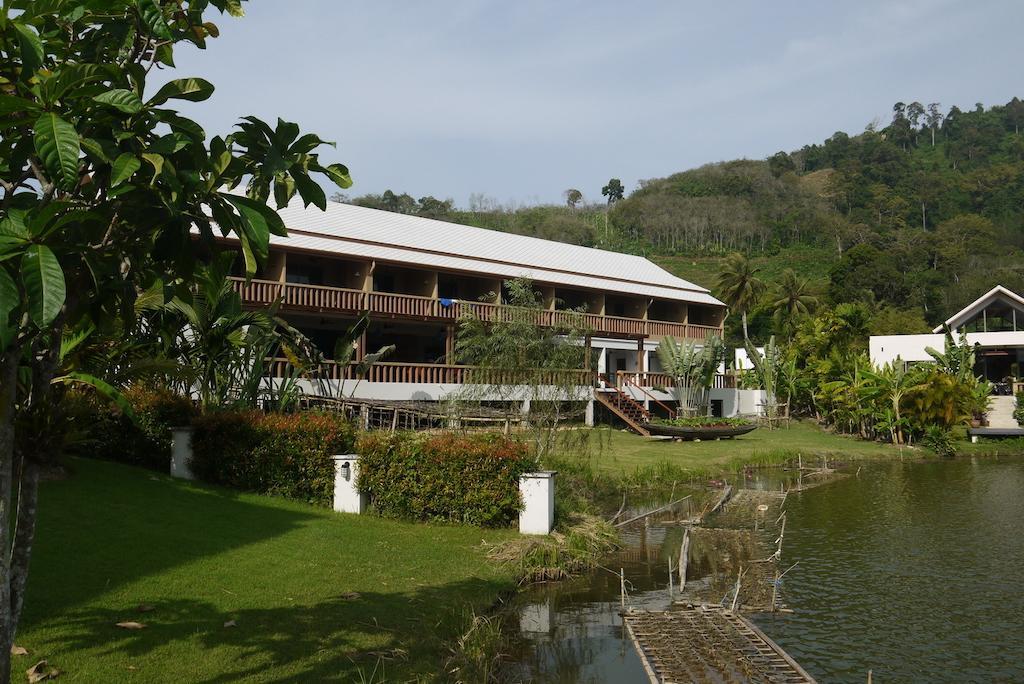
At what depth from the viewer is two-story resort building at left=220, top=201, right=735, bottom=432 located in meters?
27.9

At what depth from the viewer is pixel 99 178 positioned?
4219mm

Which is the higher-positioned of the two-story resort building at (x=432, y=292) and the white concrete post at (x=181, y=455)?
the two-story resort building at (x=432, y=292)

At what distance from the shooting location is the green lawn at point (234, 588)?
7254 mm

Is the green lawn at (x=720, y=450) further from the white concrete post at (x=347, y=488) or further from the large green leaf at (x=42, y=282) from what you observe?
the large green leaf at (x=42, y=282)

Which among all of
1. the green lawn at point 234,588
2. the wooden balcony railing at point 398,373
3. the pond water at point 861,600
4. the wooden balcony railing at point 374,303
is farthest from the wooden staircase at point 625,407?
the green lawn at point 234,588

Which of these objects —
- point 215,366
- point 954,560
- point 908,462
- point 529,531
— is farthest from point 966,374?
point 215,366

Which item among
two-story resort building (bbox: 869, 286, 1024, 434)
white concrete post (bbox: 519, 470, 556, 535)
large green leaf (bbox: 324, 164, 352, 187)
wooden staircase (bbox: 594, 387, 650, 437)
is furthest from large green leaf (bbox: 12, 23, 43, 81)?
two-story resort building (bbox: 869, 286, 1024, 434)

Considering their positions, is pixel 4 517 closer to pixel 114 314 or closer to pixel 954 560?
pixel 114 314

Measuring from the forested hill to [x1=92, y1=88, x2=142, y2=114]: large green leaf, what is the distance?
207ft

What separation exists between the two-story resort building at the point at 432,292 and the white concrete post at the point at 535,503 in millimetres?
6736

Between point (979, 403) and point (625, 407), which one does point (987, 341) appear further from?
point (625, 407)

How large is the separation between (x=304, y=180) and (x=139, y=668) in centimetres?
497

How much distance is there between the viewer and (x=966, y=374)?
36406 mm

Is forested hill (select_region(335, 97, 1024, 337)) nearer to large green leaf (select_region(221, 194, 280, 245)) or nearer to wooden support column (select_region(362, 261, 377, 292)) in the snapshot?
wooden support column (select_region(362, 261, 377, 292))
